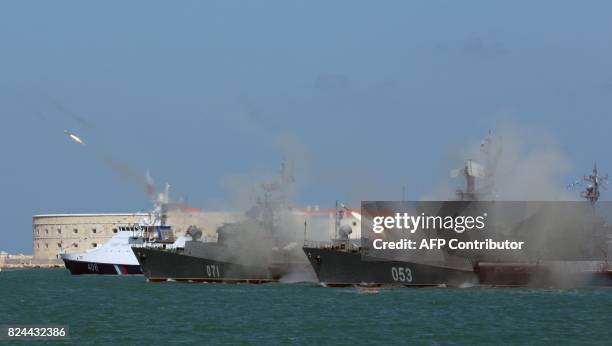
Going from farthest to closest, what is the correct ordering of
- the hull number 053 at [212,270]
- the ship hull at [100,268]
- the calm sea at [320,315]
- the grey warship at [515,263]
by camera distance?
the ship hull at [100,268] → the hull number 053 at [212,270] → the grey warship at [515,263] → the calm sea at [320,315]

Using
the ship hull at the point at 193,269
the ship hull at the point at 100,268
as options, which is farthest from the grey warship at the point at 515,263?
the ship hull at the point at 100,268

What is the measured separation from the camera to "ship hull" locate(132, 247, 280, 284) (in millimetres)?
126000

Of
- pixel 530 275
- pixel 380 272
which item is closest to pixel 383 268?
pixel 380 272

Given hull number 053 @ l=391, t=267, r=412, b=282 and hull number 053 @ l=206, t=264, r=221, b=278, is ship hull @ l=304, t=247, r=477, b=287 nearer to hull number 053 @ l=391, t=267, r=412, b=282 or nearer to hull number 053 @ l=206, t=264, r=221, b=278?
hull number 053 @ l=391, t=267, r=412, b=282

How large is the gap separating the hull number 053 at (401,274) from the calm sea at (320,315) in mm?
2171

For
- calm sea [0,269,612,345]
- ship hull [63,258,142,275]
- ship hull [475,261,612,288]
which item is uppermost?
ship hull [63,258,142,275]

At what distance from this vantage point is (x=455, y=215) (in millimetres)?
107125

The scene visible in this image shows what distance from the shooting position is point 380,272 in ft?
358

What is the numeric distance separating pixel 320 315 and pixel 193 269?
48.0 meters

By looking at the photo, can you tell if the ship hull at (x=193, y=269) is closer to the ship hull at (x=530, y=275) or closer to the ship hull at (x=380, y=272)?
the ship hull at (x=380, y=272)

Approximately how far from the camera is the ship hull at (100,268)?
6432 inches

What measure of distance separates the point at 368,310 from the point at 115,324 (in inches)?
684

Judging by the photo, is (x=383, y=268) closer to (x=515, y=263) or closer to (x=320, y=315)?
(x=515, y=263)

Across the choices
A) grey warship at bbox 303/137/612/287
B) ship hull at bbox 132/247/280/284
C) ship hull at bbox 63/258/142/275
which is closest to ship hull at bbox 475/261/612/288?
grey warship at bbox 303/137/612/287
